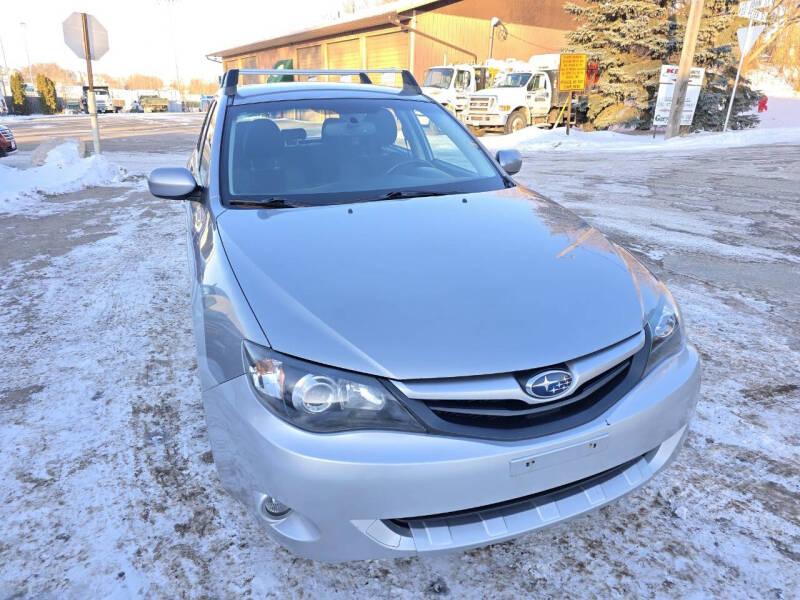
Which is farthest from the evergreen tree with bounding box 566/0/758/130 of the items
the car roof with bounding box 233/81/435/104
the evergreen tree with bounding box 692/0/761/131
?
the car roof with bounding box 233/81/435/104

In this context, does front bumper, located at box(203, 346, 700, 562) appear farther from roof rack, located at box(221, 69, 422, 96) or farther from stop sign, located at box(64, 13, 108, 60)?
stop sign, located at box(64, 13, 108, 60)

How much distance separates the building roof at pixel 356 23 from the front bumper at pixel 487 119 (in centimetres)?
1011

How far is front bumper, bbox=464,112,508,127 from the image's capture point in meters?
18.6

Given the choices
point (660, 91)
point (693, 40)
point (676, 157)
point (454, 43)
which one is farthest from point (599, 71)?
point (454, 43)

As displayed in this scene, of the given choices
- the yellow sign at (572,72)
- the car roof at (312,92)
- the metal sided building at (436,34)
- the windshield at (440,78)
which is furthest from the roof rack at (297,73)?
the metal sided building at (436,34)

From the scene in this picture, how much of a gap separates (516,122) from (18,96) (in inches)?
1682

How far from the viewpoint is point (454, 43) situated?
2769 cm

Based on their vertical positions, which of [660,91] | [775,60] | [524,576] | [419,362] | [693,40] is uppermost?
[775,60]

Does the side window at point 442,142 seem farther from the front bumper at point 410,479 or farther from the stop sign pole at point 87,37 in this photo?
the stop sign pole at point 87,37

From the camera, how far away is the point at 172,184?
2.63 m

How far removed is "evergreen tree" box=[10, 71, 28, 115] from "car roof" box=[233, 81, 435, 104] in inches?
2017

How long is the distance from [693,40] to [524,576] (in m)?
16.5

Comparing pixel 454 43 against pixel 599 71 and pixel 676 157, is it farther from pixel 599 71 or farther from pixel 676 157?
pixel 676 157

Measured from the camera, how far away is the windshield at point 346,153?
8.82ft
